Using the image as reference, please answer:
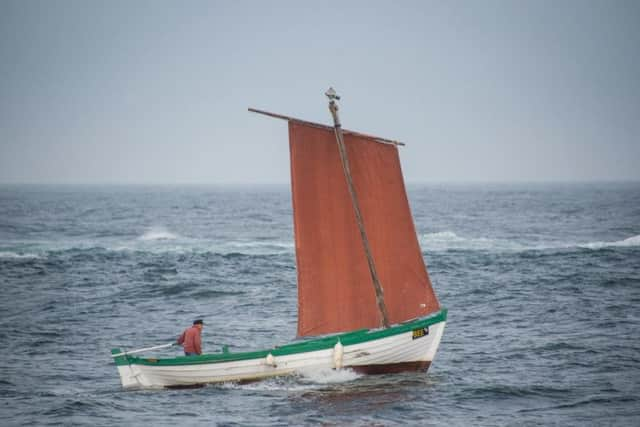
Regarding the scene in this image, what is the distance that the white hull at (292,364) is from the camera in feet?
67.2

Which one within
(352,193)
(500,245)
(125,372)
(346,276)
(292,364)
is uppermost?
(352,193)

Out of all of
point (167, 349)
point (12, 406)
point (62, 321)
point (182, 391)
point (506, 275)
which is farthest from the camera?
point (506, 275)

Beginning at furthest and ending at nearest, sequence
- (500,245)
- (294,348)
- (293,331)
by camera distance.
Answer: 1. (500,245)
2. (293,331)
3. (294,348)

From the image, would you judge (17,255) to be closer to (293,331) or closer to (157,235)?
(157,235)

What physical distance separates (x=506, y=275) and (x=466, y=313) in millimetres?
11303

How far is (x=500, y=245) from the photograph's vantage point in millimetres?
59844

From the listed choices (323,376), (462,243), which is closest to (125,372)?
(323,376)

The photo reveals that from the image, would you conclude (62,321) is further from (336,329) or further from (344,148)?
(344,148)

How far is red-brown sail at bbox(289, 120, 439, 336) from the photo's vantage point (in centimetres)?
2147

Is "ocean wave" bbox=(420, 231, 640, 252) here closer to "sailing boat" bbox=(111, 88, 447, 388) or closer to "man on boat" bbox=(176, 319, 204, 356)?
Result: "sailing boat" bbox=(111, 88, 447, 388)

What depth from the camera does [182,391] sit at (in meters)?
20.9

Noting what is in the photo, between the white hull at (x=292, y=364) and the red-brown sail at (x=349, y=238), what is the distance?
1.18m

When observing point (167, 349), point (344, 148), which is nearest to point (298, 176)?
point (344, 148)

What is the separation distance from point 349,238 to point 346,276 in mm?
1193
